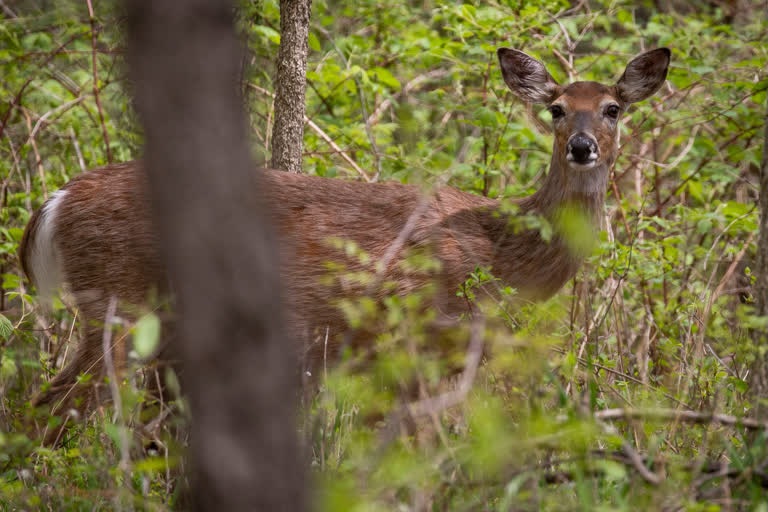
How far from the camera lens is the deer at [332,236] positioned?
14.6 feet

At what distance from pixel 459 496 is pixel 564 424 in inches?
19.0

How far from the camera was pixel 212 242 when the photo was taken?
1704 millimetres

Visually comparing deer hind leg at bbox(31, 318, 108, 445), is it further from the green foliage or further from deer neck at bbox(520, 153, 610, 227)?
deer neck at bbox(520, 153, 610, 227)

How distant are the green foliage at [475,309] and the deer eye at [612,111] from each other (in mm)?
549

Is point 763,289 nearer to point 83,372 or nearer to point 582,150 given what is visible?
point 582,150

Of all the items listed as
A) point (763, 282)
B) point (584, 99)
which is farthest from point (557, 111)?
point (763, 282)

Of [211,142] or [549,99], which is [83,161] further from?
[211,142]

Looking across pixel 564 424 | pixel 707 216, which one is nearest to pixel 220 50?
pixel 564 424

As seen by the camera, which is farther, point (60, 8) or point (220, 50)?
point (60, 8)

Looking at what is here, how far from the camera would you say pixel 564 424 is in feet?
7.88

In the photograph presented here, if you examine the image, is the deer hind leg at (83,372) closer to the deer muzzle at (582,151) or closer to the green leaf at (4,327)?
the green leaf at (4,327)

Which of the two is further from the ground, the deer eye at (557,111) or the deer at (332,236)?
the deer eye at (557,111)

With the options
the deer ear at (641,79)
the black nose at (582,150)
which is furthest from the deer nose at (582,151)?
the deer ear at (641,79)

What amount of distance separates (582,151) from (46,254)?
286 centimetres
